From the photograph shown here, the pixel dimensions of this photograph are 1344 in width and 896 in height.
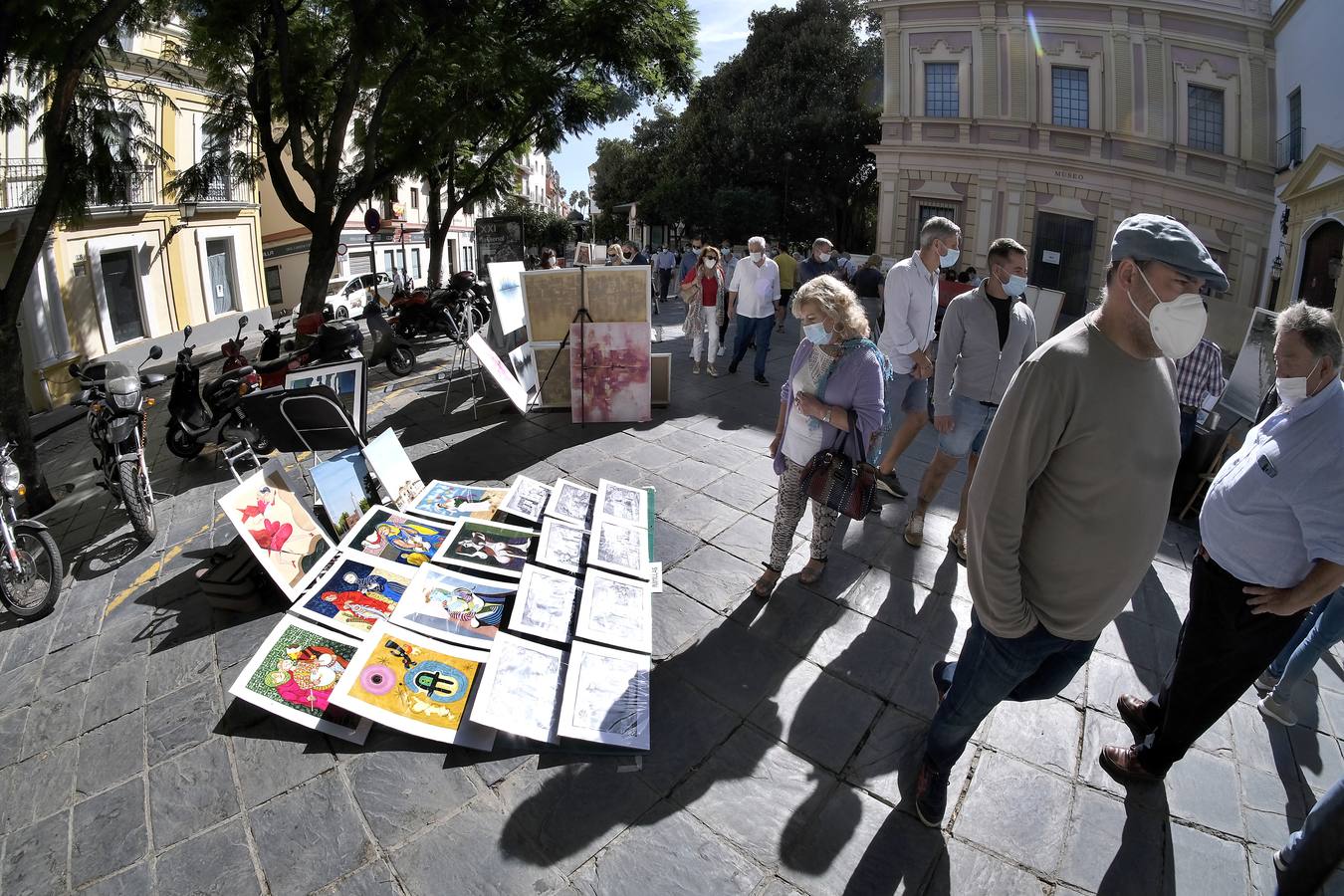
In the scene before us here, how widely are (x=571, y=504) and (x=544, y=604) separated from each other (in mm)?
1128

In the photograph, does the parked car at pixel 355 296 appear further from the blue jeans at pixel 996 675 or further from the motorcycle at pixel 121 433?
the blue jeans at pixel 996 675

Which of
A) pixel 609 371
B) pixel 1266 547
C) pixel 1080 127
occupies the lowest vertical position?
pixel 1266 547

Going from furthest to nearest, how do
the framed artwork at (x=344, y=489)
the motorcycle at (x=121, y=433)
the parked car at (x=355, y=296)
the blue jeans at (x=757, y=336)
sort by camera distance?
the parked car at (x=355, y=296) < the blue jeans at (x=757, y=336) < the motorcycle at (x=121, y=433) < the framed artwork at (x=344, y=489)

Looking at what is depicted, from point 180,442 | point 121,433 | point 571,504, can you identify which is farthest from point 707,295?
point 121,433

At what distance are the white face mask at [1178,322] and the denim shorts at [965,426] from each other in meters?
2.06

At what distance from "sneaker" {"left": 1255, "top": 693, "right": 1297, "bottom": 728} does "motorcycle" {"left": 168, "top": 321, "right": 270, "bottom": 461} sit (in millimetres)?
6736

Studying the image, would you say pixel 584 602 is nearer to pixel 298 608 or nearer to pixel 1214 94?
pixel 298 608

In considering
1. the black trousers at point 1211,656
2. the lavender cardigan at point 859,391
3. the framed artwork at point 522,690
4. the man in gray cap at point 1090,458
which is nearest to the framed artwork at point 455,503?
the framed artwork at point 522,690

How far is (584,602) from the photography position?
10.3 feet

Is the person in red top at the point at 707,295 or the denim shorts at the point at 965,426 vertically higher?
the person in red top at the point at 707,295

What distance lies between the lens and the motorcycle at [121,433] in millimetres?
4266

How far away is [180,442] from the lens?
583 cm

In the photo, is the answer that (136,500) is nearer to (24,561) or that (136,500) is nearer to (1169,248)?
(24,561)

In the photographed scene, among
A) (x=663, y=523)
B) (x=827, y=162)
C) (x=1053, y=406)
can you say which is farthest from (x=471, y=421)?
(x=827, y=162)
